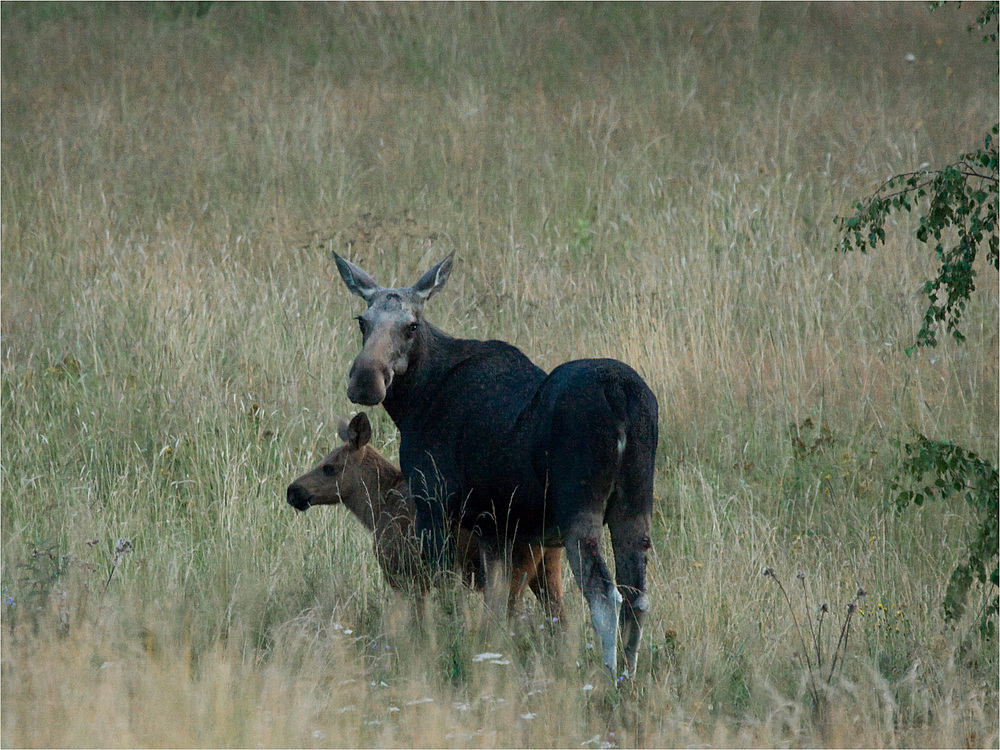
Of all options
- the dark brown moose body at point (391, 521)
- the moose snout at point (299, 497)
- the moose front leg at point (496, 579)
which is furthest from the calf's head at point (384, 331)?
the moose front leg at point (496, 579)

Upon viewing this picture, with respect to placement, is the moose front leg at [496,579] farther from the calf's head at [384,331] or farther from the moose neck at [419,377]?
the calf's head at [384,331]

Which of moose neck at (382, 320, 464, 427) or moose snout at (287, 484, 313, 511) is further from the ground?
moose neck at (382, 320, 464, 427)

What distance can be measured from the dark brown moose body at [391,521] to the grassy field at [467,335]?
20cm

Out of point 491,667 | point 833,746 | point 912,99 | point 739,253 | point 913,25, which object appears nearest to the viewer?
point 833,746

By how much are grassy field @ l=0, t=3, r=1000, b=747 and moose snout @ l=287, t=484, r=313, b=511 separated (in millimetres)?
381

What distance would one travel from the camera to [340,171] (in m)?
13.1

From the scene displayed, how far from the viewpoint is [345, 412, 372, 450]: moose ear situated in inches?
223

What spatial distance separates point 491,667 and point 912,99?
12728 mm

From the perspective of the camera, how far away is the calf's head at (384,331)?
4.98m

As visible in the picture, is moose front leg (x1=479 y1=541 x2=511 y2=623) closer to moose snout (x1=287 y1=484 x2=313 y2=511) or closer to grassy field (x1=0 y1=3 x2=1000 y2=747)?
grassy field (x1=0 y1=3 x2=1000 y2=747)

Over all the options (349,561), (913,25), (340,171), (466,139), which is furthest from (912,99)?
(349,561)

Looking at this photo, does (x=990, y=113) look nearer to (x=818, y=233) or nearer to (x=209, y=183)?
(x=818, y=233)

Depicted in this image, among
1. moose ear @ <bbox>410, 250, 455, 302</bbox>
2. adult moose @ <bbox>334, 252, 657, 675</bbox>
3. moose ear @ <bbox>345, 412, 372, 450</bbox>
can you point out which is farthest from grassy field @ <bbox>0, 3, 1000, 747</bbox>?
moose ear @ <bbox>410, 250, 455, 302</bbox>

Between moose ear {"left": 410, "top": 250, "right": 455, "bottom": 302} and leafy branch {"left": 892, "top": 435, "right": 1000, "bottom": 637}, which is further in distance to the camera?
moose ear {"left": 410, "top": 250, "right": 455, "bottom": 302}
